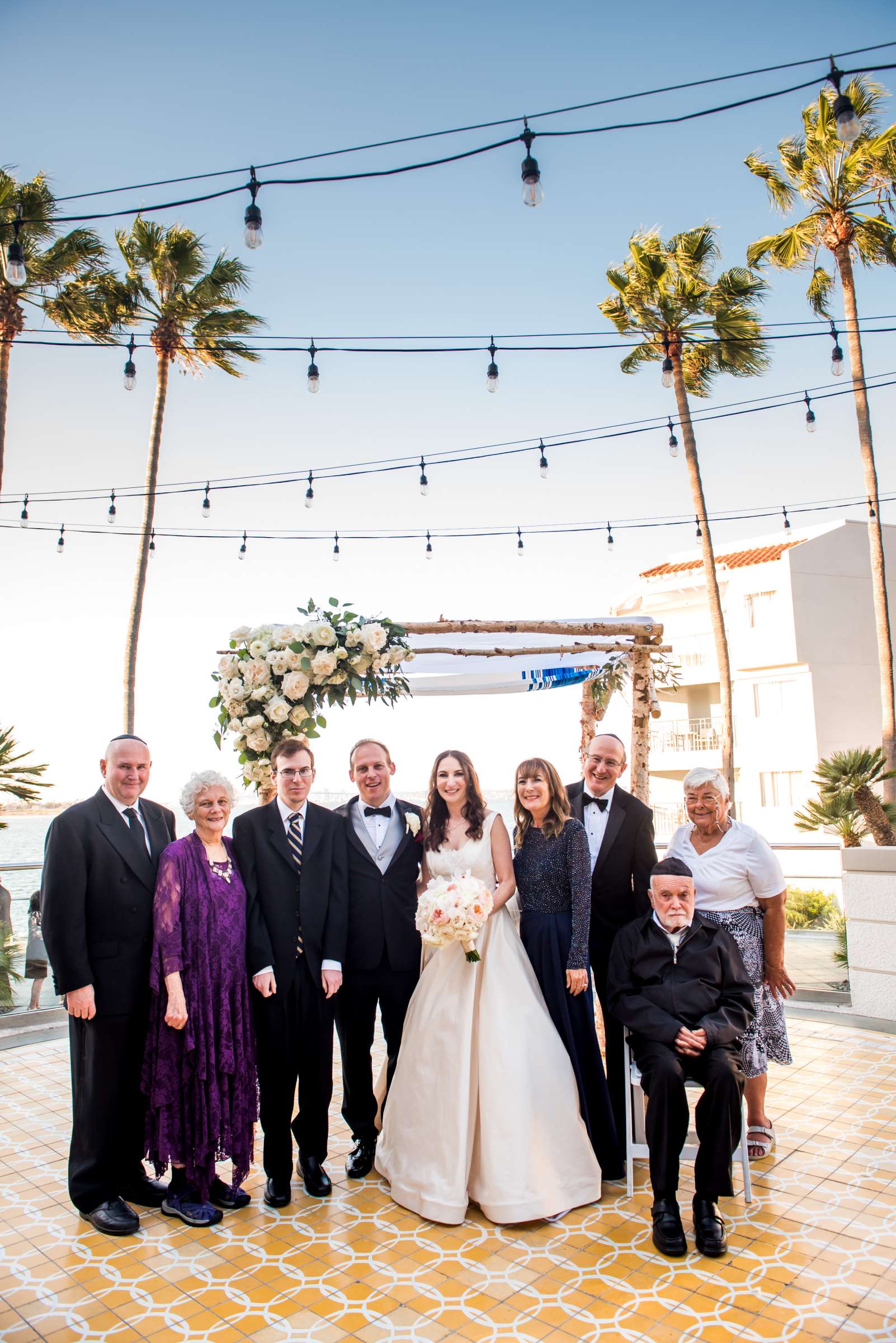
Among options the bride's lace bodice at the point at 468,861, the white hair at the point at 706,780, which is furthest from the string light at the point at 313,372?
the white hair at the point at 706,780

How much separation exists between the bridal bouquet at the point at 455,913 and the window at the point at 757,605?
23645 mm

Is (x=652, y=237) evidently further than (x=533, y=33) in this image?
Yes

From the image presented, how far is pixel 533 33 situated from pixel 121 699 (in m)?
10.4

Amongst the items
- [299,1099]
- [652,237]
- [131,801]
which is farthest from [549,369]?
[652,237]

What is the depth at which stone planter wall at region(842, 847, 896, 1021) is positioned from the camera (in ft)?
21.6

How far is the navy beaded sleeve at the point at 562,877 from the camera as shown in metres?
4.27

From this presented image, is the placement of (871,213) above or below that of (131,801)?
above

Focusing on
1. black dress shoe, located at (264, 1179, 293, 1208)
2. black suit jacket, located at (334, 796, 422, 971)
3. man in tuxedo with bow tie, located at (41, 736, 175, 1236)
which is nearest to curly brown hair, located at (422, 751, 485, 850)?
black suit jacket, located at (334, 796, 422, 971)

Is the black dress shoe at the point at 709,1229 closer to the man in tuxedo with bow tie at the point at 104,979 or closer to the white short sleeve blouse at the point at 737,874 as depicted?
the white short sleeve blouse at the point at 737,874

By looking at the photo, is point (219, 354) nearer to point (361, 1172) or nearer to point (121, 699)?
point (121, 699)

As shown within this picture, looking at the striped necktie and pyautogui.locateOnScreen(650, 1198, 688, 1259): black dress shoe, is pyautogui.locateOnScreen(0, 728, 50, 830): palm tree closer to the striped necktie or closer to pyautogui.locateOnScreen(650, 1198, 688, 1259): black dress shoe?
the striped necktie

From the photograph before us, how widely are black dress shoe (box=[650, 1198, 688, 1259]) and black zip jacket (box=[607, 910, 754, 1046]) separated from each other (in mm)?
616

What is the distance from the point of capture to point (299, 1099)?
13.9ft

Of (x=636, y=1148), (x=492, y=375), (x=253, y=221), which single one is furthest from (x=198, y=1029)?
(x=492, y=375)
